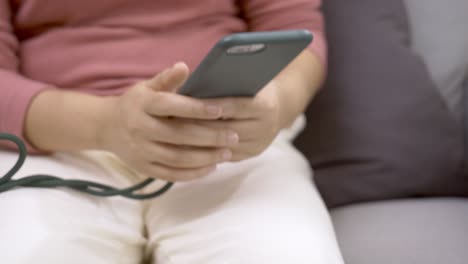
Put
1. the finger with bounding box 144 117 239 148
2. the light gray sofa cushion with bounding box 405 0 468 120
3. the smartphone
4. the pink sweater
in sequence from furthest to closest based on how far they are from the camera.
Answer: the light gray sofa cushion with bounding box 405 0 468 120 → the pink sweater → the finger with bounding box 144 117 239 148 → the smartphone

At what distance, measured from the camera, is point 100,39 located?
70cm

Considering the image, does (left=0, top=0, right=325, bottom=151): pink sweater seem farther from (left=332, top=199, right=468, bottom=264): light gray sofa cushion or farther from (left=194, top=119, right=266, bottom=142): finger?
(left=332, top=199, right=468, bottom=264): light gray sofa cushion

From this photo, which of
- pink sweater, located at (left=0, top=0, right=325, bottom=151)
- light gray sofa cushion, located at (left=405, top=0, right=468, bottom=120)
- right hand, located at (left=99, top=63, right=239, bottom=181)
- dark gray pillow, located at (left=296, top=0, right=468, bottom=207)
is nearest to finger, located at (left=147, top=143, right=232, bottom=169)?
right hand, located at (left=99, top=63, right=239, bottom=181)

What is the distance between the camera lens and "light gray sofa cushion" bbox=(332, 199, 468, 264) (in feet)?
2.05

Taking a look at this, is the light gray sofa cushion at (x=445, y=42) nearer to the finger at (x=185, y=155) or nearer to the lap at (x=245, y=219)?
the lap at (x=245, y=219)

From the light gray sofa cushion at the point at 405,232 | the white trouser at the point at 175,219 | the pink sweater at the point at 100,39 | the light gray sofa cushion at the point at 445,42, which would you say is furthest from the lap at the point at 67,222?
the light gray sofa cushion at the point at 445,42

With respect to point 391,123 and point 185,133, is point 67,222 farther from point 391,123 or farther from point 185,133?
point 391,123

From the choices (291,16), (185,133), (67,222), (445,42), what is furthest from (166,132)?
(445,42)

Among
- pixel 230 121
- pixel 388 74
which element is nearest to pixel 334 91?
pixel 388 74

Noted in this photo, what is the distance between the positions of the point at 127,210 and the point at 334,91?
347 mm

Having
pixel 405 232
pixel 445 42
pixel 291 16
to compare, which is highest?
pixel 291 16

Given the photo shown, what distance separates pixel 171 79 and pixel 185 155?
0.26 feet

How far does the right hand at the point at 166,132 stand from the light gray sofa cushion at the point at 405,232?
0.19 metres

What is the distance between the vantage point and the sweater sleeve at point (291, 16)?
75 centimetres
